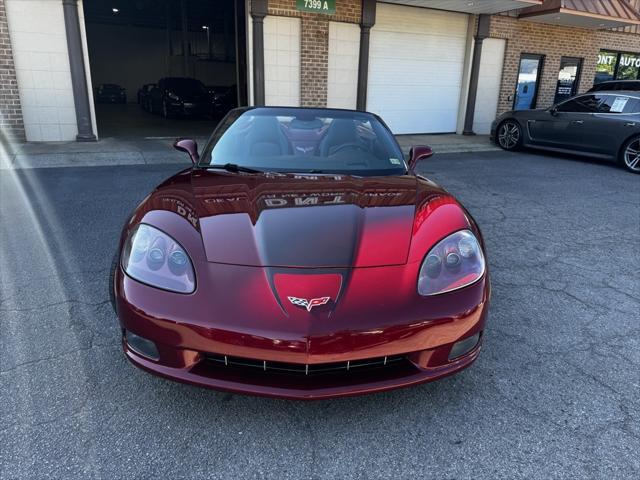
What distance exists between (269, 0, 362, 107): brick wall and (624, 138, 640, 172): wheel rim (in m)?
6.57

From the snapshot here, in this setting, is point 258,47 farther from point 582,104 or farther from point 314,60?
point 582,104

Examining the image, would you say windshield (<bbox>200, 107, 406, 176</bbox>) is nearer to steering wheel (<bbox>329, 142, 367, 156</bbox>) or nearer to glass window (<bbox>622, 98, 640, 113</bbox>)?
steering wheel (<bbox>329, 142, 367, 156</bbox>)

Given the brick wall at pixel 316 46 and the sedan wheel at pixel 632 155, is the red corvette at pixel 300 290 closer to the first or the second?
the sedan wheel at pixel 632 155

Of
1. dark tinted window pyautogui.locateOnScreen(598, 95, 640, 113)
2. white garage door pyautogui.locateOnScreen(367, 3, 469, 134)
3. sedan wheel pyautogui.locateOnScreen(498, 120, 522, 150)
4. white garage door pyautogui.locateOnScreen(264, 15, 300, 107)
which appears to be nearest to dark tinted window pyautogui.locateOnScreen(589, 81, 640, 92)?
dark tinted window pyautogui.locateOnScreen(598, 95, 640, 113)

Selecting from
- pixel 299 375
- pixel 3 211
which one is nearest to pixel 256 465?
pixel 299 375

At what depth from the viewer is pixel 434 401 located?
227cm

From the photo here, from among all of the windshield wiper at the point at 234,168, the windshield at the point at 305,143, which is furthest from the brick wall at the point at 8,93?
the windshield wiper at the point at 234,168

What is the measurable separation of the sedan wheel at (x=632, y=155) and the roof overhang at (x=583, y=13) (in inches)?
198

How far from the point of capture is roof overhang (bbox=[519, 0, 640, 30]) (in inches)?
472

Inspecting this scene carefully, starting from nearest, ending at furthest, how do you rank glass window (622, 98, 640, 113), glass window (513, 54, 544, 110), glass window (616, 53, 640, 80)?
glass window (622, 98, 640, 113)
glass window (513, 54, 544, 110)
glass window (616, 53, 640, 80)

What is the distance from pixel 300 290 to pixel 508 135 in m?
10.6

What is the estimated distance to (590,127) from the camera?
941 cm

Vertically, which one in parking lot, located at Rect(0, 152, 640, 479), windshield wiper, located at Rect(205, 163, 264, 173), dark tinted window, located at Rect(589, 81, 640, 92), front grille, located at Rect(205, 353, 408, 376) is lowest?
parking lot, located at Rect(0, 152, 640, 479)

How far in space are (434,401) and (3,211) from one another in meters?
5.08
